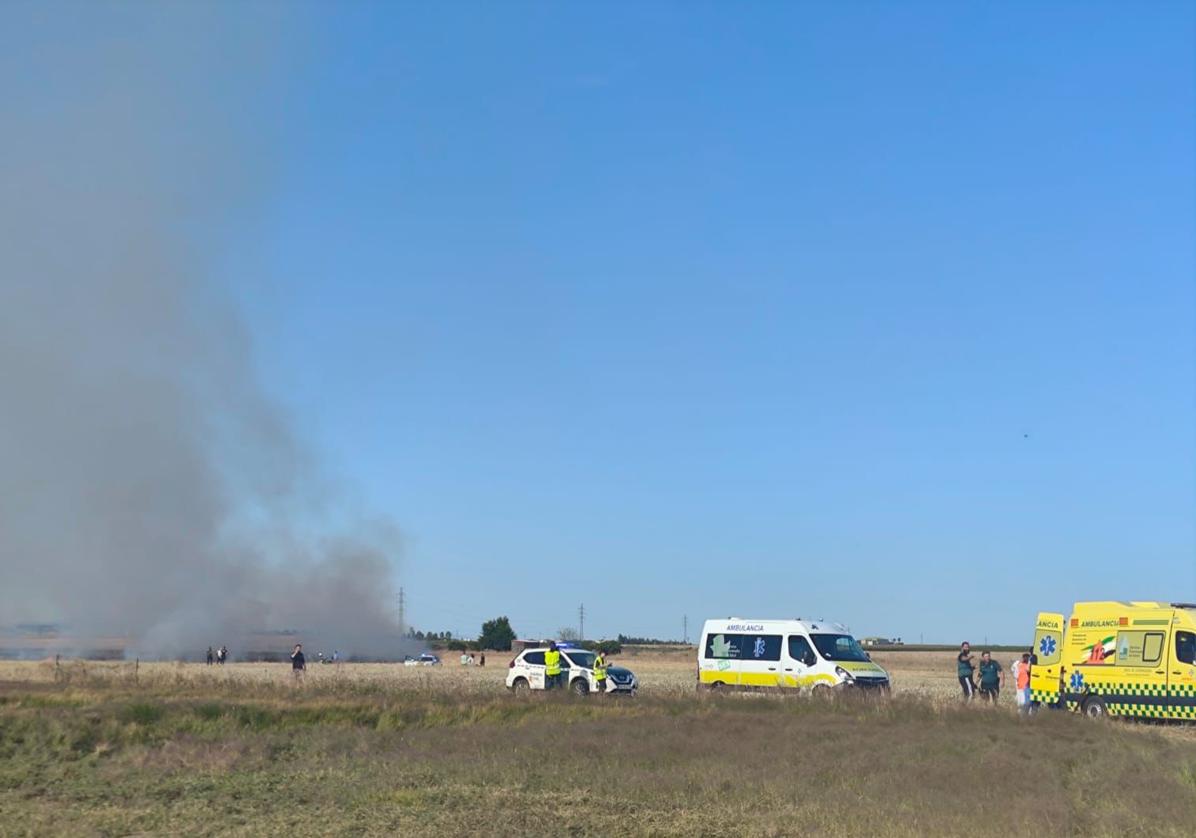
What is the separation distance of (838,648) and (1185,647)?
9.48 metres

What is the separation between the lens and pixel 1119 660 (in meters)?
30.6

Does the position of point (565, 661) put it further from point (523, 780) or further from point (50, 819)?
point (50, 819)

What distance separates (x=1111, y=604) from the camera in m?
31.5

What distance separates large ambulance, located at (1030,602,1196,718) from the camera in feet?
97.1

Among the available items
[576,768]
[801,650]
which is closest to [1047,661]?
[801,650]

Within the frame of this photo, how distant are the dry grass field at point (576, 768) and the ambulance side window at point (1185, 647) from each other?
2669mm

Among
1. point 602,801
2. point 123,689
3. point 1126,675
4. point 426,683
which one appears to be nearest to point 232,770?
point 602,801

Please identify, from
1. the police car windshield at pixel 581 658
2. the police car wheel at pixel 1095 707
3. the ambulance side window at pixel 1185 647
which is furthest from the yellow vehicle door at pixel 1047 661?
the police car windshield at pixel 581 658

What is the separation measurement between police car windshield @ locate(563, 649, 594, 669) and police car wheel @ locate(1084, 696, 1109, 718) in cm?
1471

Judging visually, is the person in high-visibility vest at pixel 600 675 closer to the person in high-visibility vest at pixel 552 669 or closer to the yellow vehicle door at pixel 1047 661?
the person in high-visibility vest at pixel 552 669

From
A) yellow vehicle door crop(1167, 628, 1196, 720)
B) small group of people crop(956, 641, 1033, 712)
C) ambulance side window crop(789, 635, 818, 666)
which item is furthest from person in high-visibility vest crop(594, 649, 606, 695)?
yellow vehicle door crop(1167, 628, 1196, 720)

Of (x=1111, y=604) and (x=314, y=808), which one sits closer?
(x=314, y=808)

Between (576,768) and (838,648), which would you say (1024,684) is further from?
(576,768)

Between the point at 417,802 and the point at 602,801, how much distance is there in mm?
2370
